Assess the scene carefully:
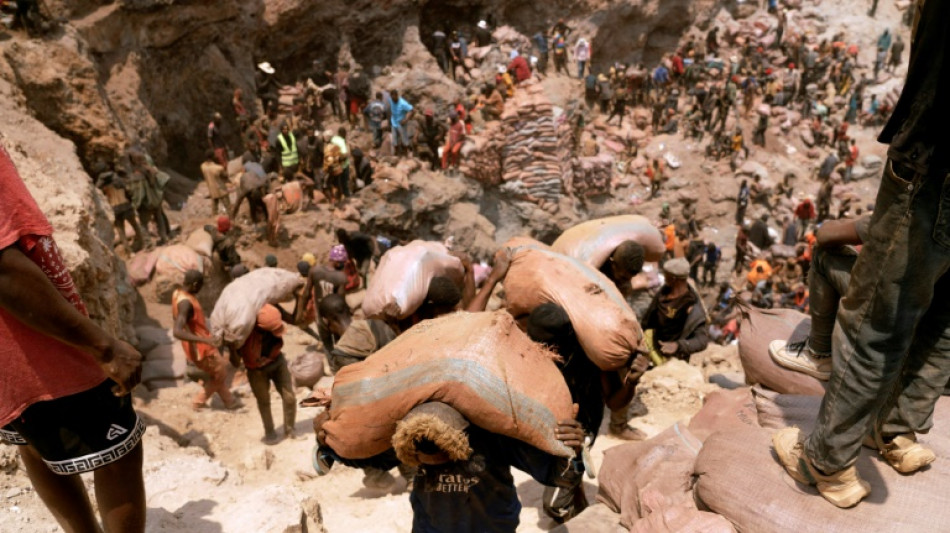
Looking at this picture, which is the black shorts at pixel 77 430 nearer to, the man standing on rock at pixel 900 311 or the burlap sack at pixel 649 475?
the burlap sack at pixel 649 475

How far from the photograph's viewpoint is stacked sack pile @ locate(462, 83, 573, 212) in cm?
1263

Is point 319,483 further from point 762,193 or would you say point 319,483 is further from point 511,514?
point 762,193

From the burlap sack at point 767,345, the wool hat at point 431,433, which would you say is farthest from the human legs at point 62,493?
the burlap sack at point 767,345

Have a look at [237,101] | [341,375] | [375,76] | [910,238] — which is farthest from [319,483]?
[375,76]

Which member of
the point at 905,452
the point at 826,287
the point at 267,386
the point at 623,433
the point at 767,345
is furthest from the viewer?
the point at 267,386

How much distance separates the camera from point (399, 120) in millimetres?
13023

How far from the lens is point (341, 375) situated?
229cm

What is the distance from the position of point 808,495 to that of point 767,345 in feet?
5.19

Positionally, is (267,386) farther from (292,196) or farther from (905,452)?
(292,196)

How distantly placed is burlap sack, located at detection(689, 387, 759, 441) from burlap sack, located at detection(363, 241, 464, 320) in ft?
5.39

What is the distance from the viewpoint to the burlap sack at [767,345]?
10.4ft

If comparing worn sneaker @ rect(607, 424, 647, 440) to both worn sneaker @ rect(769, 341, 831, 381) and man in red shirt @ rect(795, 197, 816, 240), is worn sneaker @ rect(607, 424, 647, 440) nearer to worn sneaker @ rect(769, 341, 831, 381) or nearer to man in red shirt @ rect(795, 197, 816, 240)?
worn sneaker @ rect(769, 341, 831, 381)

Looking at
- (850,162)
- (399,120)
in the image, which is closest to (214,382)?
(399,120)

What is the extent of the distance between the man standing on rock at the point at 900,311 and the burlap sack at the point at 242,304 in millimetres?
3596
